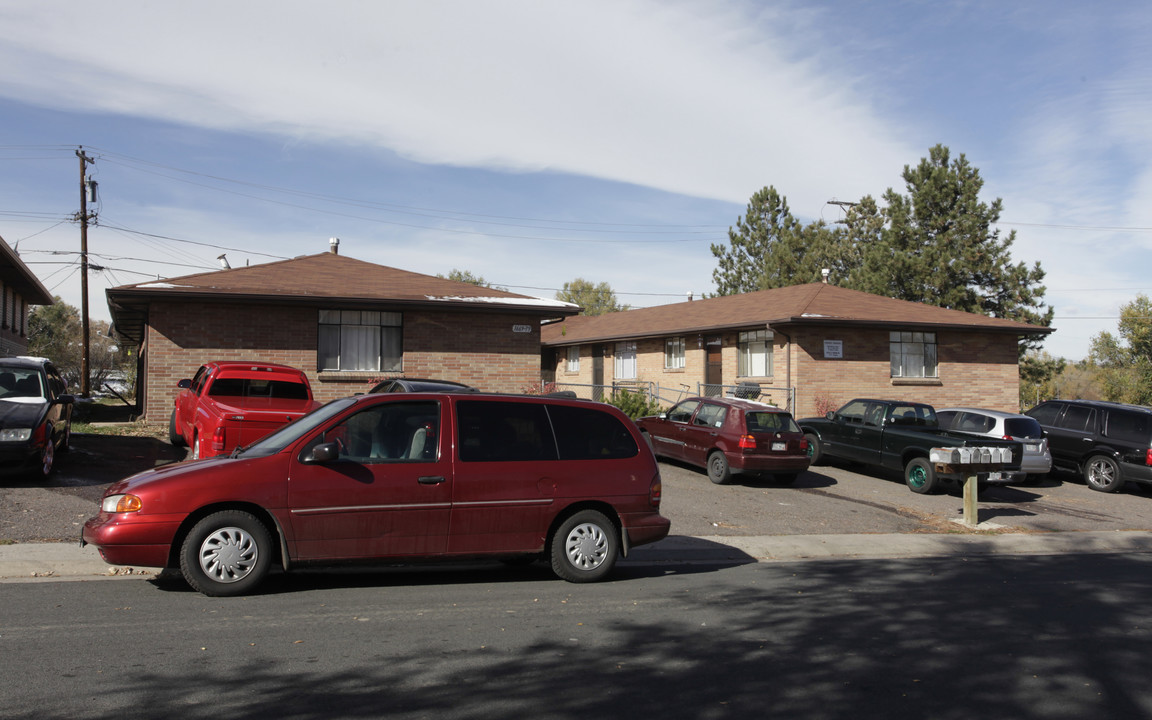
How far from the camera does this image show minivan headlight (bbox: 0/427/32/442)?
10.7 metres

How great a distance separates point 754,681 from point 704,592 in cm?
252

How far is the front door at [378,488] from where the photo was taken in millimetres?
7035

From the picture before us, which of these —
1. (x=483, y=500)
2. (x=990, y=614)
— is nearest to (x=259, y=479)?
(x=483, y=500)

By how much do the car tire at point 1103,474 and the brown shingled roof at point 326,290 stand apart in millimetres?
11678

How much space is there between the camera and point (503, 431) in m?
7.83

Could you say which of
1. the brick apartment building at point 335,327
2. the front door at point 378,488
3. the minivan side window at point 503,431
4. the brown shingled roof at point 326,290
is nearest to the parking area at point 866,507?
the minivan side window at point 503,431

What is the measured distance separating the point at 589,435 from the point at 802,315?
55.8 feet

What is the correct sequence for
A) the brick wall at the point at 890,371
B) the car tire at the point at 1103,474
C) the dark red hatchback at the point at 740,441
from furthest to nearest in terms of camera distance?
the brick wall at the point at 890,371
the car tire at the point at 1103,474
the dark red hatchback at the point at 740,441

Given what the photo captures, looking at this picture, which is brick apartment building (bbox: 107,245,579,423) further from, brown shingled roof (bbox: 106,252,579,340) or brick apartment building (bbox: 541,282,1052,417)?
brick apartment building (bbox: 541,282,1052,417)

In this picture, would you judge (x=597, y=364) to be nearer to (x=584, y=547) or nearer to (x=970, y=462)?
(x=970, y=462)

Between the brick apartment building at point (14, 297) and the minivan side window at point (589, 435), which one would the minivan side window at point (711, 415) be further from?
the brick apartment building at point (14, 297)

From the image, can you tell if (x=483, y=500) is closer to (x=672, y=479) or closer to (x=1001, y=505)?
(x=672, y=479)

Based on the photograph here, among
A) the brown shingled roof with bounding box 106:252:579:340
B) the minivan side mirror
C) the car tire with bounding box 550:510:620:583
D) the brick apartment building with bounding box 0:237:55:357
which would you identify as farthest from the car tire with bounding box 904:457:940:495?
the brick apartment building with bounding box 0:237:55:357

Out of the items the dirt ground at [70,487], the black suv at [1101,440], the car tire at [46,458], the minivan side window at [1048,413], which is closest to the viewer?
the dirt ground at [70,487]
